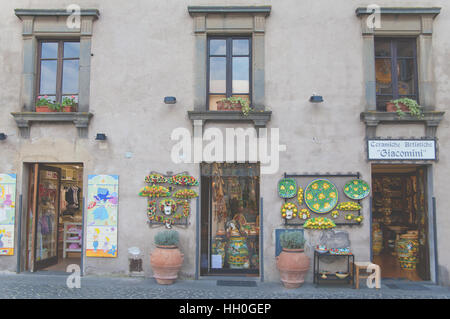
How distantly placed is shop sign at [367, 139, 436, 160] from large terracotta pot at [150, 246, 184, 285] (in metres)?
4.70

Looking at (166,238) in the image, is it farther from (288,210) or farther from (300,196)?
(300,196)

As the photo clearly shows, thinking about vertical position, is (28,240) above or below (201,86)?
below

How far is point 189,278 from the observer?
845 cm

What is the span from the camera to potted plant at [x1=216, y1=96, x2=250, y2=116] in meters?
8.45

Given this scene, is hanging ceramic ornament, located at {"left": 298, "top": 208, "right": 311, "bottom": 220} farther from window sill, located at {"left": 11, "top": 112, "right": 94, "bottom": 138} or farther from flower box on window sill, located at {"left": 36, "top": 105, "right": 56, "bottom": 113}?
flower box on window sill, located at {"left": 36, "top": 105, "right": 56, "bottom": 113}

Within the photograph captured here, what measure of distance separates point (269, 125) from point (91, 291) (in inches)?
199

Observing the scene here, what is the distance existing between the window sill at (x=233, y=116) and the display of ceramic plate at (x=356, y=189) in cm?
231

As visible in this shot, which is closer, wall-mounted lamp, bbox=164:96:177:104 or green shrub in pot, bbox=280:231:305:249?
green shrub in pot, bbox=280:231:305:249

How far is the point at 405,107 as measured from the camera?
8406mm

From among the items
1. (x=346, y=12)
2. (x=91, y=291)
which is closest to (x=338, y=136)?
(x=346, y=12)

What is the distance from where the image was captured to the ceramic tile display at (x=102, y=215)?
28.1ft

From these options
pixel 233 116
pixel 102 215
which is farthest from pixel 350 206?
pixel 102 215

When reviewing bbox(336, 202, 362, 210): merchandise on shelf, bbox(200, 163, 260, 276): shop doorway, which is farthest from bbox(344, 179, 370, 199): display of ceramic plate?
bbox(200, 163, 260, 276): shop doorway
